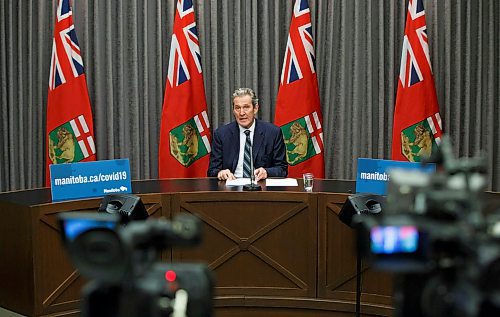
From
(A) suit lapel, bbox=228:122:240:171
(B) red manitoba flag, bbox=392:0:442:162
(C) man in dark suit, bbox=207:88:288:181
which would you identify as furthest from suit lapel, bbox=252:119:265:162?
(B) red manitoba flag, bbox=392:0:442:162

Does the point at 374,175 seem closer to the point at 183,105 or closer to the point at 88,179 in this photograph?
the point at 88,179

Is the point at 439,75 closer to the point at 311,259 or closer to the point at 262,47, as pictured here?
the point at 262,47

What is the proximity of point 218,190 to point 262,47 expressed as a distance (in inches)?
100

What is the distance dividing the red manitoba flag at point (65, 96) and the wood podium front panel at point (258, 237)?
7.42ft

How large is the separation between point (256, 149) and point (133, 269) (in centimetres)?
351

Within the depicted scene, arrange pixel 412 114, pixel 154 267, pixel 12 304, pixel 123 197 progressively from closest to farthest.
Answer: pixel 154 267
pixel 123 197
pixel 12 304
pixel 412 114

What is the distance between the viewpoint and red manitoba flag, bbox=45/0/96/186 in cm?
596

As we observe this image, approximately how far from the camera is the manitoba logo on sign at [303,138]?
6102 millimetres

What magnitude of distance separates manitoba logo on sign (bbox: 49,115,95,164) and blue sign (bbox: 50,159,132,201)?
217 centimetres

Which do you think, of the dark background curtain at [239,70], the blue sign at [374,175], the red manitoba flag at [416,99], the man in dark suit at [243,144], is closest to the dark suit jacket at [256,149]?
the man in dark suit at [243,144]

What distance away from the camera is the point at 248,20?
20.9ft

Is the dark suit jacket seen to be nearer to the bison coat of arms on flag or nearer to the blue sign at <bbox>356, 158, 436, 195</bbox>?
the blue sign at <bbox>356, 158, 436, 195</bbox>

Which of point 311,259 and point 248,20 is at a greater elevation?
point 248,20

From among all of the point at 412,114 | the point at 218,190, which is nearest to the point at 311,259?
the point at 218,190
